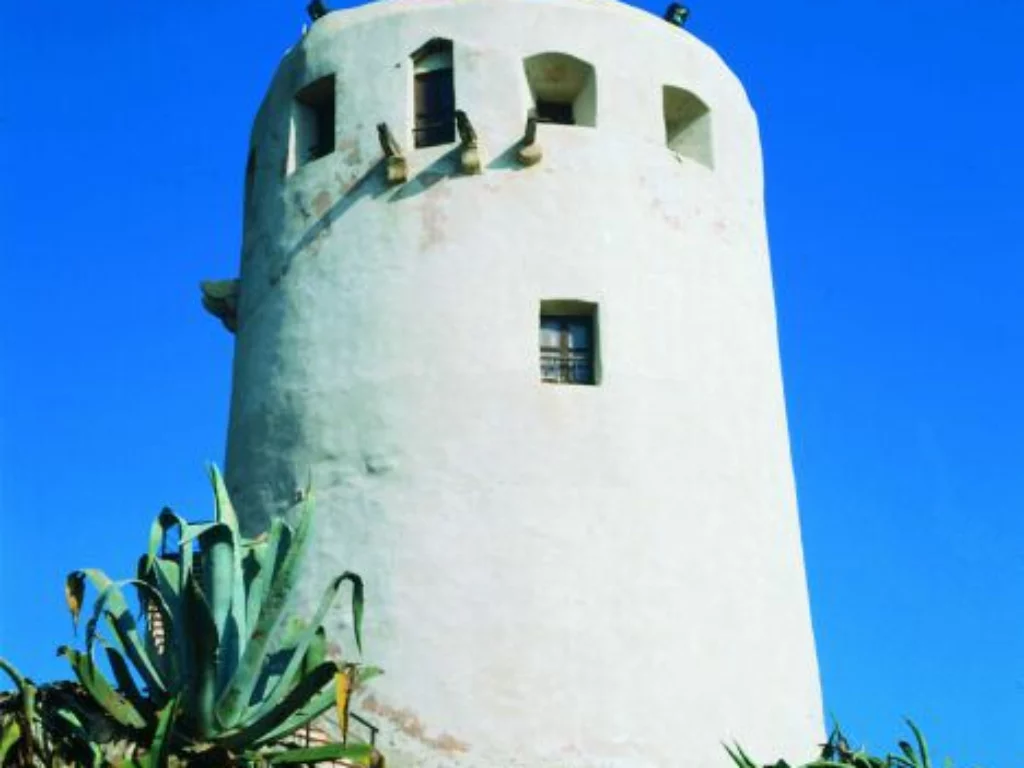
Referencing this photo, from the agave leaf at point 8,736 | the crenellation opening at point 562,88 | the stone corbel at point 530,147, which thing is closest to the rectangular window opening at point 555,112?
the crenellation opening at point 562,88

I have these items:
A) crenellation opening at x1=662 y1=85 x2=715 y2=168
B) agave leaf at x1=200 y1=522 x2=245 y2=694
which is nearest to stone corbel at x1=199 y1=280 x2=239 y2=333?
crenellation opening at x1=662 y1=85 x2=715 y2=168

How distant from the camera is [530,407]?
1498 cm

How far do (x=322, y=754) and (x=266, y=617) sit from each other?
3.66 ft

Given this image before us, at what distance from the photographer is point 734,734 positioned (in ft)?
47.1

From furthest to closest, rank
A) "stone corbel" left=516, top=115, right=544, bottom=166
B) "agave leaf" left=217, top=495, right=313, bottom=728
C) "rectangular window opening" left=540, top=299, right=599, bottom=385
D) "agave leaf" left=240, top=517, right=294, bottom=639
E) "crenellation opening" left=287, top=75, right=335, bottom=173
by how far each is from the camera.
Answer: "crenellation opening" left=287, top=75, right=335, bottom=173, "stone corbel" left=516, top=115, right=544, bottom=166, "rectangular window opening" left=540, top=299, right=599, bottom=385, "agave leaf" left=240, top=517, right=294, bottom=639, "agave leaf" left=217, top=495, right=313, bottom=728

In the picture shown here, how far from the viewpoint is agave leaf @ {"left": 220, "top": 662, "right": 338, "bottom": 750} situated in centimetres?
1179

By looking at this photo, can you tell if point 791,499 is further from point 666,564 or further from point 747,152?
point 747,152

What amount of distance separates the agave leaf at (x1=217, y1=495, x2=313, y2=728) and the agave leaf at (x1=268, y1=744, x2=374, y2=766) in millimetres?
514

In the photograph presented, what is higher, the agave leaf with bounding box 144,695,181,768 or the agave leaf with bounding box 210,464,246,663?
the agave leaf with bounding box 210,464,246,663

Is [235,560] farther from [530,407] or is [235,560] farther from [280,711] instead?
[530,407]

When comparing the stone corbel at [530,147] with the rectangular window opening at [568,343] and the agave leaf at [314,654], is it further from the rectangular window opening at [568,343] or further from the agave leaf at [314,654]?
the agave leaf at [314,654]

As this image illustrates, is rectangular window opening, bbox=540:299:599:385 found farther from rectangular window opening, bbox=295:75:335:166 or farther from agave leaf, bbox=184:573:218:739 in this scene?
agave leaf, bbox=184:573:218:739

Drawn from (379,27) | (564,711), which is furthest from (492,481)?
(379,27)

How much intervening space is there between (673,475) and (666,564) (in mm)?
871
